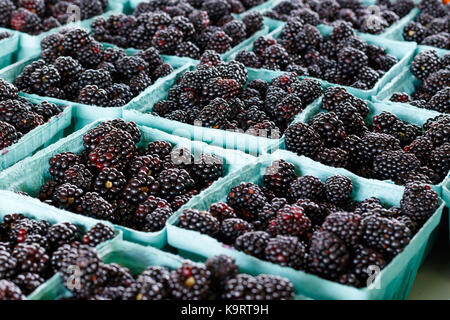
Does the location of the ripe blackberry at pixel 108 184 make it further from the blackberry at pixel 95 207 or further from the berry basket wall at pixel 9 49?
the berry basket wall at pixel 9 49

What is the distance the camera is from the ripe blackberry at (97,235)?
189 cm

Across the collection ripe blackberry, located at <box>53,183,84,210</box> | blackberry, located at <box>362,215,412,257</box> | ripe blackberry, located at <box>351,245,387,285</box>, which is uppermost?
blackberry, located at <box>362,215,412,257</box>

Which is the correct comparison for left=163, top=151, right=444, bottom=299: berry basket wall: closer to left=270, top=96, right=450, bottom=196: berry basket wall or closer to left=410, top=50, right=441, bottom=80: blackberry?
left=270, top=96, right=450, bottom=196: berry basket wall

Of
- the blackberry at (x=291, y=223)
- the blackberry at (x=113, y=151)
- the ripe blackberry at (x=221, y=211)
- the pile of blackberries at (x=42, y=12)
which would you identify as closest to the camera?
the blackberry at (x=291, y=223)

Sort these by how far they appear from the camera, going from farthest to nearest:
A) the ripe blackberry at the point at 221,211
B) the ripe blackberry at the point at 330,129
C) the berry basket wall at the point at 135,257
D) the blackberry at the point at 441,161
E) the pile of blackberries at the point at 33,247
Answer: the ripe blackberry at the point at 330,129
the blackberry at the point at 441,161
the ripe blackberry at the point at 221,211
the berry basket wall at the point at 135,257
the pile of blackberries at the point at 33,247

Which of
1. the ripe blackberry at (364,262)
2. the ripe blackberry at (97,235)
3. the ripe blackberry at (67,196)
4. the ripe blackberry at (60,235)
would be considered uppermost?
the ripe blackberry at (364,262)

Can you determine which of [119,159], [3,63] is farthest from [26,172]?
[3,63]

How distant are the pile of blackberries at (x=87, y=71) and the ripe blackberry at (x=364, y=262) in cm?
157

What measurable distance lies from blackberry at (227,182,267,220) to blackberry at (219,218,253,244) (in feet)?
0.56

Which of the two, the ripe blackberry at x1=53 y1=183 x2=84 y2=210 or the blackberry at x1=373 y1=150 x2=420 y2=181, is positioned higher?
the blackberry at x1=373 y1=150 x2=420 y2=181

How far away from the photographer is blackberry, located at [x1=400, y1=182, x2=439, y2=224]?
2.10 meters

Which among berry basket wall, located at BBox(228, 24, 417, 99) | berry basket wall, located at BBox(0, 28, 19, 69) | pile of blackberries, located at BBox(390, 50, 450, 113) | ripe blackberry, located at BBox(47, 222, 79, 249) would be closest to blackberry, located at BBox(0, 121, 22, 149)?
ripe blackberry, located at BBox(47, 222, 79, 249)

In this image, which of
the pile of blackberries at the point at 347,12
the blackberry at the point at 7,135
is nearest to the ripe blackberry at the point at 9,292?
the blackberry at the point at 7,135

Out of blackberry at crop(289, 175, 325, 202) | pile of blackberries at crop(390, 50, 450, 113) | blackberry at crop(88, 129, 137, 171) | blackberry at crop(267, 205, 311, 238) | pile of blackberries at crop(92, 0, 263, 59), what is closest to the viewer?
blackberry at crop(267, 205, 311, 238)
